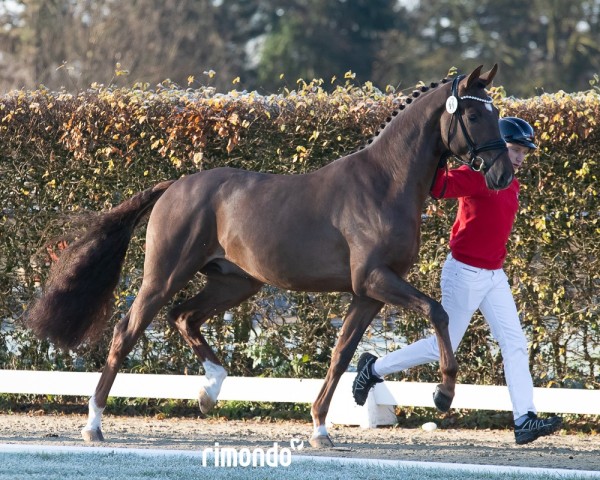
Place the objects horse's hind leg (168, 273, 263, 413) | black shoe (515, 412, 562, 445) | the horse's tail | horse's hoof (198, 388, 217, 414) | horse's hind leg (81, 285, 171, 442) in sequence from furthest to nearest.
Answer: the horse's tail < horse's hind leg (168, 273, 263, 413) < horse's hoof (198, 388, 217, 414) < horse's hind leg (81, 285, 171, 442) < black shoe (515, 412, 562, 445)

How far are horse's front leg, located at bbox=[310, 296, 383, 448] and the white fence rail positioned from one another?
1.11 m

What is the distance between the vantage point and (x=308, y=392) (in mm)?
7723

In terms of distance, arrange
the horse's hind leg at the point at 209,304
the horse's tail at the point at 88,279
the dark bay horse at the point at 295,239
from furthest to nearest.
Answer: the horse's tail at the point at 88,279 → the horse's hind leg at the point at 209,304 → the dark bay horse at the point at 295,239

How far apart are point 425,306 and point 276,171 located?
231 centimetres

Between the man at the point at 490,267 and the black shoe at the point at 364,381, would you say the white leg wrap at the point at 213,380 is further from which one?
the man at the point at 490,267

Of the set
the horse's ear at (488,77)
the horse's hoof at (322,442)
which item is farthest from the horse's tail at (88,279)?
the horse's ear at (488,77)

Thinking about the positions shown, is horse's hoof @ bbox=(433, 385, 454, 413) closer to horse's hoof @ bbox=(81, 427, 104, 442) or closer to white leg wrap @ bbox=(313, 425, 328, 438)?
white leg wrap @ bbox=(313, 425, 328, 438)

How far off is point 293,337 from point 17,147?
248cm

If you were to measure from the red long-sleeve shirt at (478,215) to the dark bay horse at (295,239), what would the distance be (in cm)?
14

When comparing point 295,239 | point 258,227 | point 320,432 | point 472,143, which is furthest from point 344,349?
point 472,143

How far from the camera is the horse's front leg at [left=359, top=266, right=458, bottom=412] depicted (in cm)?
598

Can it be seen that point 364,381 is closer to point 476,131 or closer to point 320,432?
point 320,432

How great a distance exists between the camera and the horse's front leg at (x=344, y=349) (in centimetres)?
648

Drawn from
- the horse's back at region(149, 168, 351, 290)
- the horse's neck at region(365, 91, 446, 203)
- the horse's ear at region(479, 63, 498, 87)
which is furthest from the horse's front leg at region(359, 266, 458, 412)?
the horse's ear at region(479, 63, 498, 87)
